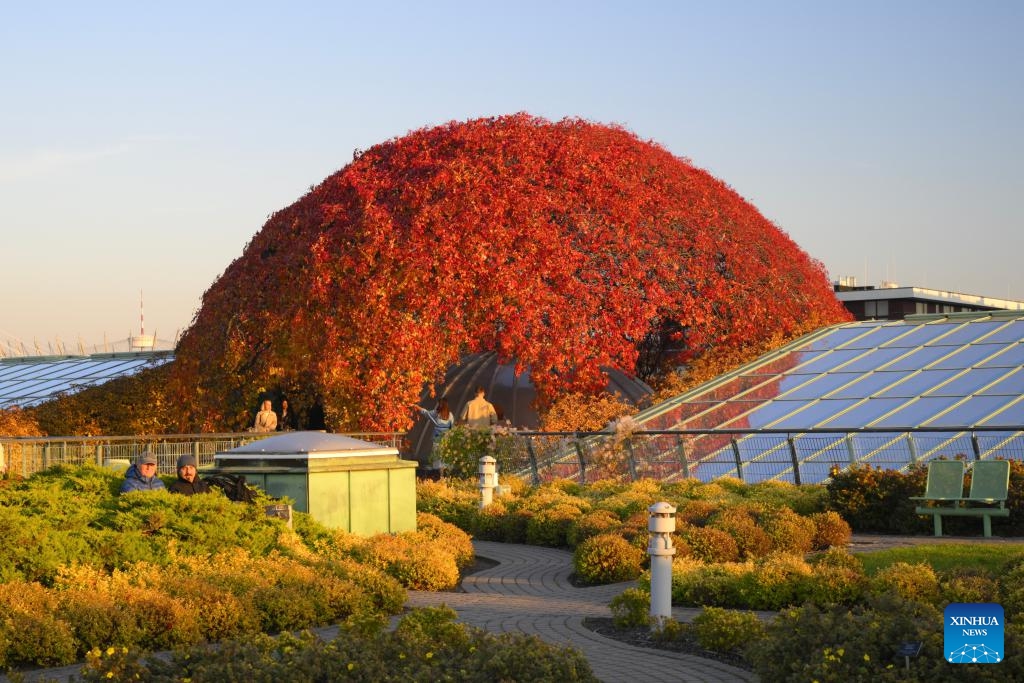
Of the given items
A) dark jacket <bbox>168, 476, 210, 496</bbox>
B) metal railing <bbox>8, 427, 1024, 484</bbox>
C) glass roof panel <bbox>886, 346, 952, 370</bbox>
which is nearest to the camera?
dark jacket <bbox>168, 476, 210, 496</bbox>

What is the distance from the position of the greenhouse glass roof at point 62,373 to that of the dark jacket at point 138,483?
21.9 metres

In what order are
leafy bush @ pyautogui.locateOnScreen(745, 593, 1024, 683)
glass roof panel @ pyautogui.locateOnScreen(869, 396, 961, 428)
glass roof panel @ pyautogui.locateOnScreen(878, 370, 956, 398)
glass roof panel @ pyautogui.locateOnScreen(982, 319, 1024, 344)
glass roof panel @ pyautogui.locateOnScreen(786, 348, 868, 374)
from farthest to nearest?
glass roof panel @ pyautogui.locateOnScreen(786, 348, 868, 374) < glass roof panel @ pyautogui.locateOnScreen(982, 319, 1024, 344) < glass roof panel @ pyautogui.locateOnScreen(878, 370, 956, 398) < glass roof panel @ pyautogui.locateOnScreen(869, 396, 961, 428) < leafy bush @ pyautogui.locateOnScreen(745, 593, 1024, 683)

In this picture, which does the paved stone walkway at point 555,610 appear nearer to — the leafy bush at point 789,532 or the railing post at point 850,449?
the leafy bush at point 789,532

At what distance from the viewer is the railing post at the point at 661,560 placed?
989 cm

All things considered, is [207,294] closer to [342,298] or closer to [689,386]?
[342,298]

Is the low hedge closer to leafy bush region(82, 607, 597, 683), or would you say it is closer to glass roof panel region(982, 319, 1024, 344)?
glass roof panel region(982, 319, 1024, 344)

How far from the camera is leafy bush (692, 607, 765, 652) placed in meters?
8.71

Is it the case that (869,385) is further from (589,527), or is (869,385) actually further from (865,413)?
(589,527)

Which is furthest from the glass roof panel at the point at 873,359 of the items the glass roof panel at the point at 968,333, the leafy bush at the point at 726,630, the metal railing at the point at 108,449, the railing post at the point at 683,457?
the leafy bush at the point at 726,630

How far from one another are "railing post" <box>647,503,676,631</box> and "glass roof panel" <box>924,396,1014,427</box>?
11.7m

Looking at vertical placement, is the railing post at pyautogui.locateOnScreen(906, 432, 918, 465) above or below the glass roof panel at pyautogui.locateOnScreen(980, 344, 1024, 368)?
below

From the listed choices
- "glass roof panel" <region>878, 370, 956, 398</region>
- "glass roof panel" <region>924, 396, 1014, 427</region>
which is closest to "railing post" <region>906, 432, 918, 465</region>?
"glass roof panel" <region>924, 396, 1014, 427</region>

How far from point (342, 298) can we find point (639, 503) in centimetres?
1172

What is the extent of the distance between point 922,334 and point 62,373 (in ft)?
91.2
